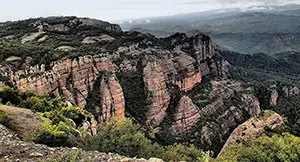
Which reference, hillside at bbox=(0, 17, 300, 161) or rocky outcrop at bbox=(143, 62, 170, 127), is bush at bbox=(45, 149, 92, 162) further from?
rocky outcrop at bbox=(143, 62, 170, 127)

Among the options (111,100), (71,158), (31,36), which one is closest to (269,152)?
(71,158)

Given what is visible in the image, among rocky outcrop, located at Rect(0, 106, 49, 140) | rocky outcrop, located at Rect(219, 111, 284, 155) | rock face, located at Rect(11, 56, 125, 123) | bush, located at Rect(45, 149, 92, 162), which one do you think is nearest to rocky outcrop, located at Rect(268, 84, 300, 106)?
rocky outcrop, located at Rect(219, 111, 284, 155)

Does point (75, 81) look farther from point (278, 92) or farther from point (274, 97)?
point (278, 92)

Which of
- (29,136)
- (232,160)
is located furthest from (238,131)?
(29,136)

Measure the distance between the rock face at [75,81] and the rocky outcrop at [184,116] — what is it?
14.3 meters

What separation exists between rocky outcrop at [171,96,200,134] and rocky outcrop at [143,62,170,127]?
2.93 meters

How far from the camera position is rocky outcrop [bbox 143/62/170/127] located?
64.9m

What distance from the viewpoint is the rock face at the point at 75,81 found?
44.1 metres

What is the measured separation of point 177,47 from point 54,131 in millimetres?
76971

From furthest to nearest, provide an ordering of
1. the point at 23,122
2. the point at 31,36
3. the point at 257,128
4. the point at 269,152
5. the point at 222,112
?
the point at 31,36 < the point at 222,112 < the point at 257,128 < the point at 269,152 < the point at 23,122

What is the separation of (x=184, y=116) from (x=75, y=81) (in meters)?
26.0

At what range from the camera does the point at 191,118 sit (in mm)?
67562

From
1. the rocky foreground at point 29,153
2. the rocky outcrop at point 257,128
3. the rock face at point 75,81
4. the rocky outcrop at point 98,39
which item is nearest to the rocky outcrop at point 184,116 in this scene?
the rock face at point 75,81

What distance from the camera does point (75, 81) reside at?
170 ft
